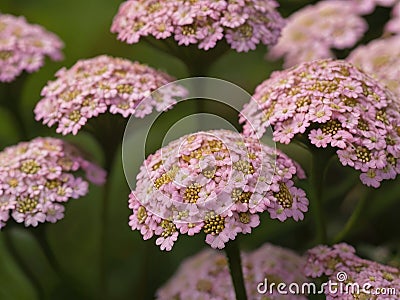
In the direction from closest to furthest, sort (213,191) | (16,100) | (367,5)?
1. (213,191)
2. (16,100)
3. (367,5)

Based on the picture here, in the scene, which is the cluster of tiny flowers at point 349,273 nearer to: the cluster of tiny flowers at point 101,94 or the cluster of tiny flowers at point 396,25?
the cluster of tiny flowers at point 101,94

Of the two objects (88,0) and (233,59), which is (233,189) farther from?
(88,0)

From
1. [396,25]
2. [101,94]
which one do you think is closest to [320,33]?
[396,25]

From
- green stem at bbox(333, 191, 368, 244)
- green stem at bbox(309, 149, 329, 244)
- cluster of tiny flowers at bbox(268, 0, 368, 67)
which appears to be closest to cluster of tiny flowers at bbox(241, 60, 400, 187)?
green stem at bbox(309, 149, 329, 244)

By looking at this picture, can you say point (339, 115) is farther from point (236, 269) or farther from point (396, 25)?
point (396, 25)

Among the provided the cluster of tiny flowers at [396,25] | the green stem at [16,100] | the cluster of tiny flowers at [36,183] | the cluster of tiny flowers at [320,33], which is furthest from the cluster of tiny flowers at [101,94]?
the cluster of tiny flowers at [396,25]

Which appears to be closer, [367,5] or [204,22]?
[204,22]
